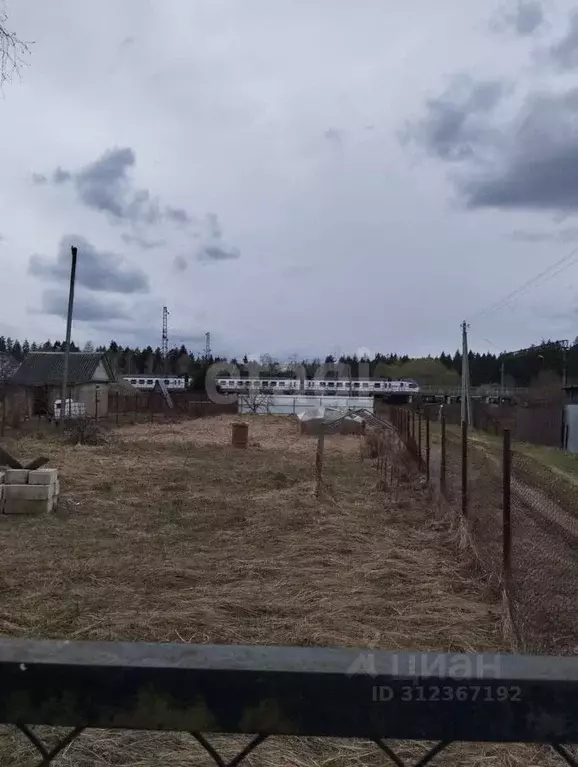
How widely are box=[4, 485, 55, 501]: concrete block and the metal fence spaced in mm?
5701

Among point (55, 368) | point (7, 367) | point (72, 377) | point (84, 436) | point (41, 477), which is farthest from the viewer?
point (7, 367)

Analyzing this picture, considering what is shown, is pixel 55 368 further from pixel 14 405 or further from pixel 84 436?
pixel 84 436

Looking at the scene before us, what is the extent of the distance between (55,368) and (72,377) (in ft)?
9.54

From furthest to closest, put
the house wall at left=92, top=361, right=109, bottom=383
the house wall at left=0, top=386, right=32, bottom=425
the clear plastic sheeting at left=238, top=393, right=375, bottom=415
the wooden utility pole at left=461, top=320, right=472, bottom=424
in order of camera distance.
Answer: the clear plastic sheeting at left=238, top=393, right=375, bottom=415 → the house wall at left=92, top=361, right=109, bottom=383 → the wooden utility pole at left=461, top=320, right=472, bottom=424 → the house wall at left=0, top=386, right=32, bottom=425

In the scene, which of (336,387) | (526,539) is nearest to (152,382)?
(336,387)

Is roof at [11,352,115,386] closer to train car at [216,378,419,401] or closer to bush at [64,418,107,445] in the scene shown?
train car at [216,378,419,401]

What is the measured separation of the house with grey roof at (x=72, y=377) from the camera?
39.7m

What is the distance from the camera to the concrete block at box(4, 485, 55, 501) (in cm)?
998

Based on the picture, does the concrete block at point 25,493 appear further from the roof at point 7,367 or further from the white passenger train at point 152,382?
the white passenger train at point 152,382

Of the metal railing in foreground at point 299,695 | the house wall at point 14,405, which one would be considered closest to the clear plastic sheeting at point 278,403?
the house wall at point 14,405

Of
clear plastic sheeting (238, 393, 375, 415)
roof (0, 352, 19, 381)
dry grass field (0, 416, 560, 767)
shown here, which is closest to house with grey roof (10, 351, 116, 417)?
roof (0, 352, 19, 381)

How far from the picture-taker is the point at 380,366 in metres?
102

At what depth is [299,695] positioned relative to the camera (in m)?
1.36

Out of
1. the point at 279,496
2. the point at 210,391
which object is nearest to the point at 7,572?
the point at 279,496
